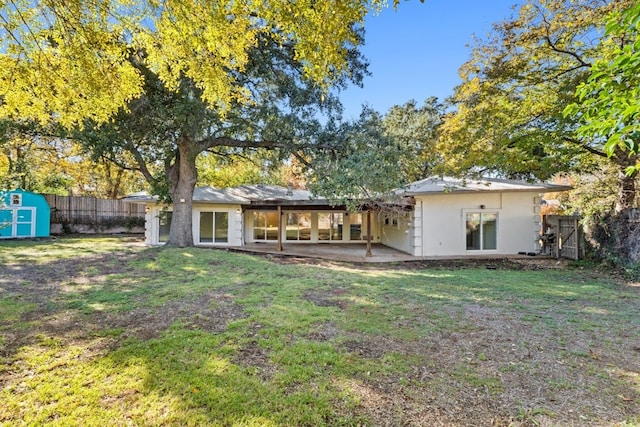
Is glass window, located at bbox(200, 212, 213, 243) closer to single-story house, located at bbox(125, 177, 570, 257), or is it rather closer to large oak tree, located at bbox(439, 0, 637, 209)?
single-story house, located at bbox(125, 177, 570, 257)

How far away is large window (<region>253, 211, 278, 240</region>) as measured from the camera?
18016mm

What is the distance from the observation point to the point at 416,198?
41.8 ft

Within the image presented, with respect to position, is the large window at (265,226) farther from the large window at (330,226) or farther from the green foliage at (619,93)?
the green foliage at (619,93)

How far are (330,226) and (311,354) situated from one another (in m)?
14.8

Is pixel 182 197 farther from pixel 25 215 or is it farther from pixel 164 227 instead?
pixel 25 215

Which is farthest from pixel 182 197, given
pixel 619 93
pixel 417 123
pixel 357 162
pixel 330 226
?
pixel 417 123

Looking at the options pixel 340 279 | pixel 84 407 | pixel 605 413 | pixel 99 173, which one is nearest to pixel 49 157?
pixel 99 173

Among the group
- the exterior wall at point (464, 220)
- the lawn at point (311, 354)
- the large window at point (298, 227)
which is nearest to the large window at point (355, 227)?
the large window at point (298, 227)

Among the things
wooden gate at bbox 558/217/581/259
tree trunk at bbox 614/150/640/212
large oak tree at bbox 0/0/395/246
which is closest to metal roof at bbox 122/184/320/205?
large oak tree at bbox 0/0/395/246

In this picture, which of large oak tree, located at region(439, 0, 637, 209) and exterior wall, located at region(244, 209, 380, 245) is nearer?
large oak tree, located at region(439, 0, 637, 209)

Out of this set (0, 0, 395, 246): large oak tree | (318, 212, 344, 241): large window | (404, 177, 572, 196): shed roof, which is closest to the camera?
(0, 0, 395, 246): large oak tree

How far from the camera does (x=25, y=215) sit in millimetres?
16406

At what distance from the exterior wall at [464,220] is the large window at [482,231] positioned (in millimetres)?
145

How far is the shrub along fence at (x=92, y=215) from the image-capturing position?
19031mm
